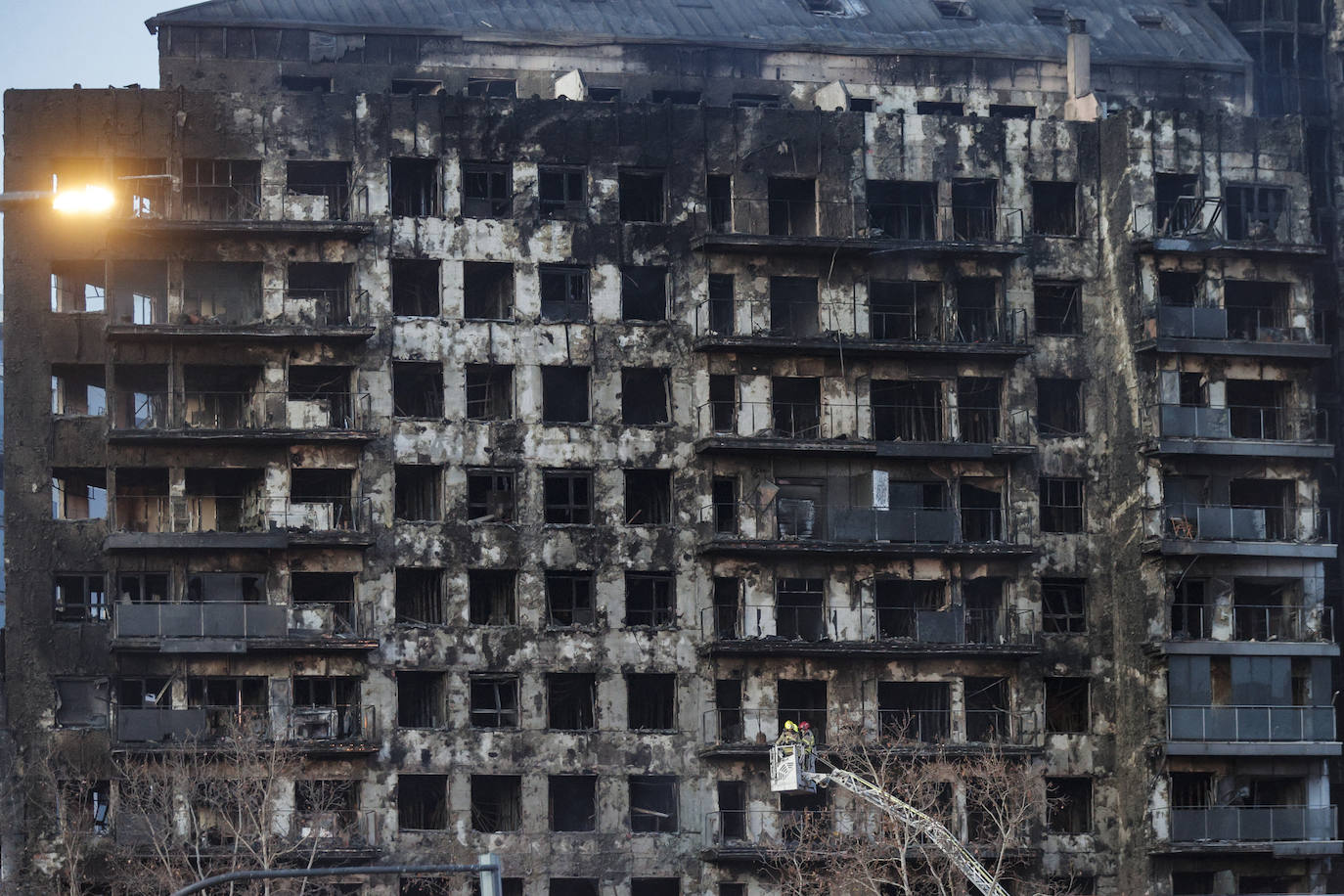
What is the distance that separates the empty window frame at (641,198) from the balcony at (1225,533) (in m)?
20.5

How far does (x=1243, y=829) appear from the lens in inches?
3381

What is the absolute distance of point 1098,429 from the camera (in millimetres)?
90688

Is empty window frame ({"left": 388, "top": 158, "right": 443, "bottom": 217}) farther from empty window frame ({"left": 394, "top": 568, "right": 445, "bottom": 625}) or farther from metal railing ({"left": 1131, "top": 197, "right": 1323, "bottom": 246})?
metal railing ({"left": 1131, "top": 197, "right": 1323, "bottom": 246})

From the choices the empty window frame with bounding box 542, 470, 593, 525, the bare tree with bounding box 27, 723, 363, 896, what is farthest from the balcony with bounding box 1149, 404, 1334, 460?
the bare tree with bounding box 27, 723, 363, 896

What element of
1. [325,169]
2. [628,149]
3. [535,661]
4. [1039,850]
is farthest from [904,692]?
[325,169]

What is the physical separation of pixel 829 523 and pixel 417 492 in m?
14.4

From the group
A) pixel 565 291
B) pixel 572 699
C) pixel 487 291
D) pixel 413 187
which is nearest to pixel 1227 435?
pixel 565 291

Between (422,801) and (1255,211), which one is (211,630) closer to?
(422,801)

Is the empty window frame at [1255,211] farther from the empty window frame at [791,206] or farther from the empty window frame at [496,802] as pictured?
the empty window frame at [496,802]

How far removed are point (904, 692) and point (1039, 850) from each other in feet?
23.6

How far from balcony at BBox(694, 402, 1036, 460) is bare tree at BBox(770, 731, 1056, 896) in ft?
33.5

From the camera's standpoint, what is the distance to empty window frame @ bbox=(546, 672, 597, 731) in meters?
86.0

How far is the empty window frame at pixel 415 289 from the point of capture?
88125 millimetres

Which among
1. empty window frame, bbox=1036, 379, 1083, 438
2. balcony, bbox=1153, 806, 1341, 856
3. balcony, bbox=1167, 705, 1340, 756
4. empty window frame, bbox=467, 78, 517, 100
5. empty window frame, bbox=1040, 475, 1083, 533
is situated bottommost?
balcony, bbox=1153, 806, 1341, 856
